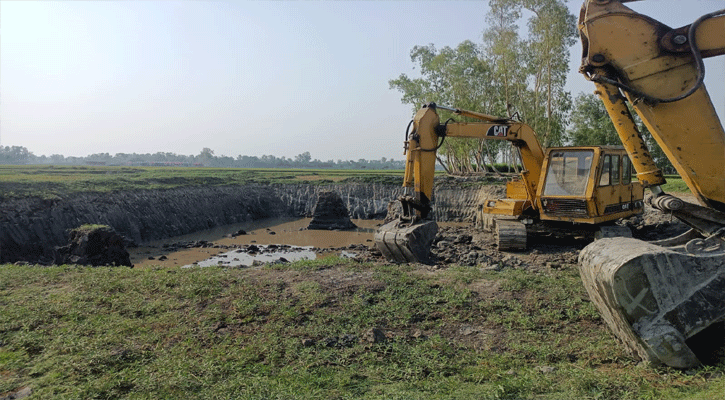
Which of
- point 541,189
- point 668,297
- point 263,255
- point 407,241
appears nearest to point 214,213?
point 263,255

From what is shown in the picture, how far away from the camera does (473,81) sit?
118 feet

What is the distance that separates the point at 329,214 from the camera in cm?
2631

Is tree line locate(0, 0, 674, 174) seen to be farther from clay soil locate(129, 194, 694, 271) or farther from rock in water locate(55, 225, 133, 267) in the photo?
rock in water locate(55, 225, 133, 267)

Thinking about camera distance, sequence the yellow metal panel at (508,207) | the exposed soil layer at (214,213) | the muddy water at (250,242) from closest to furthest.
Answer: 1. the yellow metal panel at (508,207)
2. the exposed soil layer at (214,213)
3. the muddy water at (250,242)

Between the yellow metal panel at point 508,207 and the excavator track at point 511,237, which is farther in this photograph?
the yellow metal panel at point 508,207

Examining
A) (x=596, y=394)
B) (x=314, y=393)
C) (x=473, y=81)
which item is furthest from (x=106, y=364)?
(x=473, y=81)

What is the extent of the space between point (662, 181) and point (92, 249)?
14136 mm

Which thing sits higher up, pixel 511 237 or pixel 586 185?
pixel 586 185

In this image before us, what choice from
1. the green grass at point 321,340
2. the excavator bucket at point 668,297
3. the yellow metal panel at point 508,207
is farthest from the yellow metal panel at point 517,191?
the excavator bucket at point 668,297

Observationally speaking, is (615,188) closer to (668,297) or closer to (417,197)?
(417,197)

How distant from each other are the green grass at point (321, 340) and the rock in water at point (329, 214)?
57.1ft

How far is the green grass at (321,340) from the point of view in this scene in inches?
180

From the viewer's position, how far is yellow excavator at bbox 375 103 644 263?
35.0 ft

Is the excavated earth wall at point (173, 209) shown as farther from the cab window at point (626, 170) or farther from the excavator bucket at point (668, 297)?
the excavator bucket at point (668, 297)
